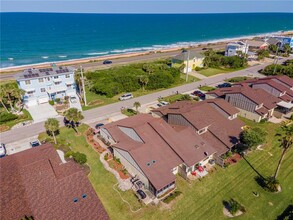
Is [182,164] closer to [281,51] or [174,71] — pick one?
[174,71]

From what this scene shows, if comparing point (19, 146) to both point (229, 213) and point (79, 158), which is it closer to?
point (79, 158)

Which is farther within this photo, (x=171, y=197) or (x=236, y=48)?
(x=236, y=48)

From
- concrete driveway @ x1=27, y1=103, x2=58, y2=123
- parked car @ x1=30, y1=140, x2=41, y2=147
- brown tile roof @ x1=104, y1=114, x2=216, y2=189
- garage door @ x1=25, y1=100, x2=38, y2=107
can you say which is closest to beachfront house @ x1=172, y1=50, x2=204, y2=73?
brown tile roof @ x1=104, y1=114, x2=216, y2=189

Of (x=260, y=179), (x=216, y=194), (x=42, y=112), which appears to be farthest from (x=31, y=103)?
(x=260, y=179)

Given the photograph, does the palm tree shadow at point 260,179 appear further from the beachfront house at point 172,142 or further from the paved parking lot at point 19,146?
the paved parking lot at point 19,146

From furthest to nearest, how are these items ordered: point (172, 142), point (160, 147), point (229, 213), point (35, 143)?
point (35, 143), point (172, 142), point (160, 147), point (229, 213)

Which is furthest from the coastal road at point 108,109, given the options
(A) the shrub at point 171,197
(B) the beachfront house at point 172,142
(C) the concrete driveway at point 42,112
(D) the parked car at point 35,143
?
(A) the shrub at point 171,197
